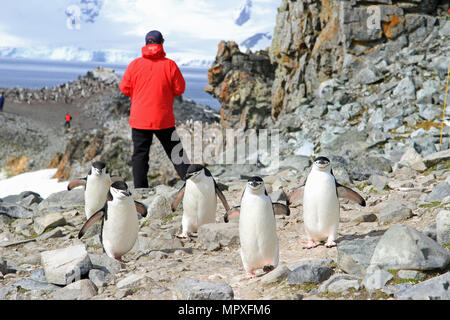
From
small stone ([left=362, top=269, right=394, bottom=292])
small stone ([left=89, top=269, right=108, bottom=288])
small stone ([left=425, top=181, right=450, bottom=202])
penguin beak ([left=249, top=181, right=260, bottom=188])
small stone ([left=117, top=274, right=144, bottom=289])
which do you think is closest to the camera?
small stone ([left=362, top=269, right=394, bottom=292])

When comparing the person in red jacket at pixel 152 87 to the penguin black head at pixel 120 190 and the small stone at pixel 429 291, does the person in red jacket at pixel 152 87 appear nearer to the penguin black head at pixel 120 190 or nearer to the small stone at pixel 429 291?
the penguin black head at pixel 120 190

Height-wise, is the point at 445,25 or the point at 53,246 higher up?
the point at 445,25

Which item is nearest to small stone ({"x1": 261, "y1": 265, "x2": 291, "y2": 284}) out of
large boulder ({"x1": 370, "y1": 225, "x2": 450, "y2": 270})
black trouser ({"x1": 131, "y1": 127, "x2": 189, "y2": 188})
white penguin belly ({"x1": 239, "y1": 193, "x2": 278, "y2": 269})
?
white penguin belly ({"x1": 239, "y1": 193, "x2": 278, "y2": 269})

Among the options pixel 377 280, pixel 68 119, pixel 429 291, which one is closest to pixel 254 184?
pixel 377 280

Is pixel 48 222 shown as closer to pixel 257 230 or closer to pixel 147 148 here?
pixel 147 148

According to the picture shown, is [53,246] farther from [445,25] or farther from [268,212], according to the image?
[445,25]

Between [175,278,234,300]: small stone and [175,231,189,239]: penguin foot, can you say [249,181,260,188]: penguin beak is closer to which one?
[175,278,234,300]: small stone

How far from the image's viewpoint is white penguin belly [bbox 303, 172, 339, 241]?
433 centimetres

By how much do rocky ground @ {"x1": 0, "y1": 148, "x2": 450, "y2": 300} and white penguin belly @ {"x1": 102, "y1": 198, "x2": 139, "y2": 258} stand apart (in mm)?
175

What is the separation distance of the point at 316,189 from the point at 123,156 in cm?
1038
